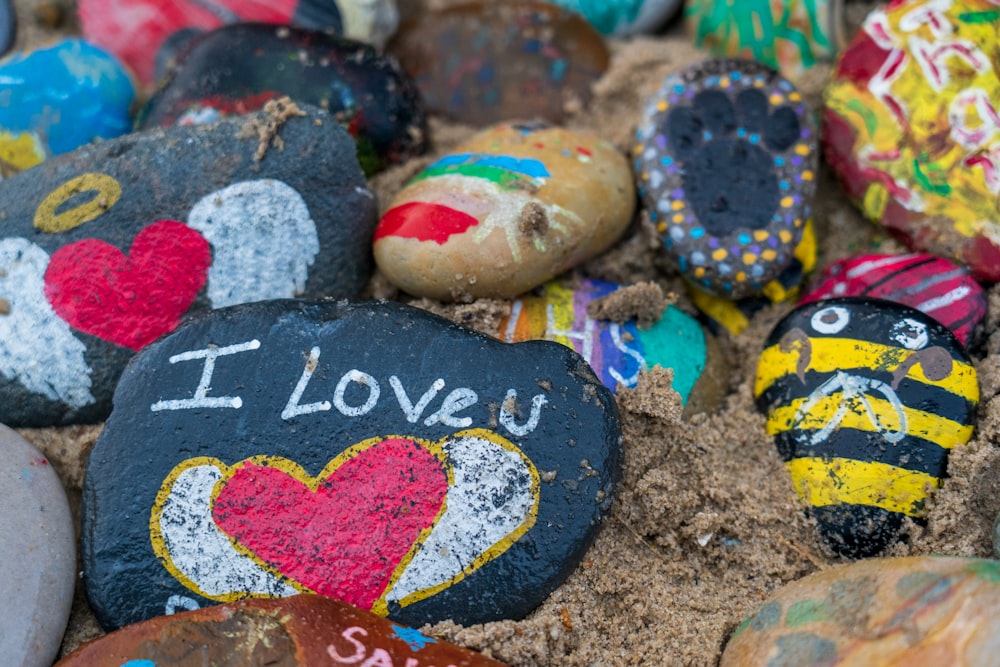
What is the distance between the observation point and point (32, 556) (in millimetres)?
1706

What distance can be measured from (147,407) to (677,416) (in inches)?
46.7

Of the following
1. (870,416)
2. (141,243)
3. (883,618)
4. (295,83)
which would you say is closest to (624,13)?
(295,83)

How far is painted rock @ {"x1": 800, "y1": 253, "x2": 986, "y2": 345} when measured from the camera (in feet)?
6.75

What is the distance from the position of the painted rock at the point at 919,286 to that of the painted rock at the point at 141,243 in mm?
1387

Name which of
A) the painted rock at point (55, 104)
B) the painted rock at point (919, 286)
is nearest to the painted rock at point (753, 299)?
the painted rock at point (919, 286)

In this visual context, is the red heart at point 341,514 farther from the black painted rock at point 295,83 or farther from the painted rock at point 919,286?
the painted rock at point 919,286

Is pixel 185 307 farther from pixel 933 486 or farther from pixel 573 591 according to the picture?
pixel 933 486

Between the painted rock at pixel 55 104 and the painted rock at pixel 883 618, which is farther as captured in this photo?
the painted rock at pixel 55 104

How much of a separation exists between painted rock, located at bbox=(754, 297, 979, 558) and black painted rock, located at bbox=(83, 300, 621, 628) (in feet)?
1.62

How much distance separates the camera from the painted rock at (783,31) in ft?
8.66

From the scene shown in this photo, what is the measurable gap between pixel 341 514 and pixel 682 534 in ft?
2.52

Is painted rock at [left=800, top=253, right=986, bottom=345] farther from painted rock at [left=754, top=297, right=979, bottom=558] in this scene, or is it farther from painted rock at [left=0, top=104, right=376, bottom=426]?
painted rock at [left=0, top=104, right=376, bottom=426]

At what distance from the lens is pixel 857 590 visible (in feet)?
4.97

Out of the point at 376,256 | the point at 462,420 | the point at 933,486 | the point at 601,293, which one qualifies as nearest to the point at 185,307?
the point at 376,256
